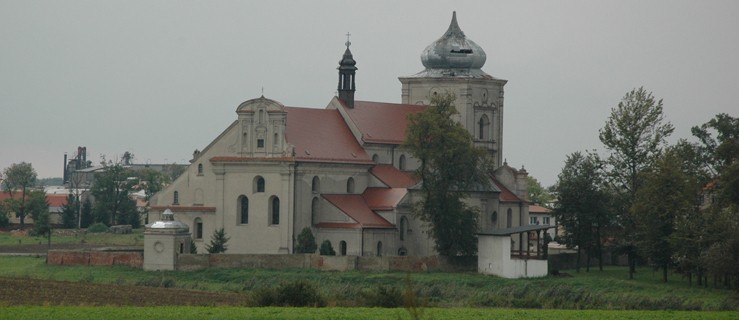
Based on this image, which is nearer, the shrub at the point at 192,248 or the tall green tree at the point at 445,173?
the shrub at the point at 192,248

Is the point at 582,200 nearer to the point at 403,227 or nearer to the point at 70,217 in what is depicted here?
the point at 403,227

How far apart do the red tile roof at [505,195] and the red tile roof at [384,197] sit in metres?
7.63

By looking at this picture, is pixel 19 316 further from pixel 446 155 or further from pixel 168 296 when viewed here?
pixel 446 155

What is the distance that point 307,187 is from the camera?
316 ft

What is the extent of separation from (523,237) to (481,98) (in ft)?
41.7

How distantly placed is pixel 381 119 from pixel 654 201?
66.8ft

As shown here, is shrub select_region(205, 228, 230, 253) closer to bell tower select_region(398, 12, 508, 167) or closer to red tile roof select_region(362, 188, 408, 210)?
red tile roof select_region(362, 188, 408, 210)

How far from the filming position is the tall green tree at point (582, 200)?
312 feet

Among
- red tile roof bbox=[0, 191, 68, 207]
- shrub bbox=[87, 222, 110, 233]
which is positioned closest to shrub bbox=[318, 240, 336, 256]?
shrub bbox=[87, 222, 110, 233]

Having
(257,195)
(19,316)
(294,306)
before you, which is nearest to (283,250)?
(257,195)

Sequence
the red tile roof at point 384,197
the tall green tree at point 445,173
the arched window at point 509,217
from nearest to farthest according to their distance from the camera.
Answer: the tall green tree at point 445,173, the red tile roof at point 384,197, the arched window at point 509,217

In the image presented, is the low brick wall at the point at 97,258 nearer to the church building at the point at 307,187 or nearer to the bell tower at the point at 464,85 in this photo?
the church building at the point at 307,187

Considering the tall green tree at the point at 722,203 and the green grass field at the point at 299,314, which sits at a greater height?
the tall green tree at the point at 722,203

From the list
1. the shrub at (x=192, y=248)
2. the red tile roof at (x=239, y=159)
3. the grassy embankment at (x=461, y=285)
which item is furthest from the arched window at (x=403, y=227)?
the shrub at (x=192, y=248)
